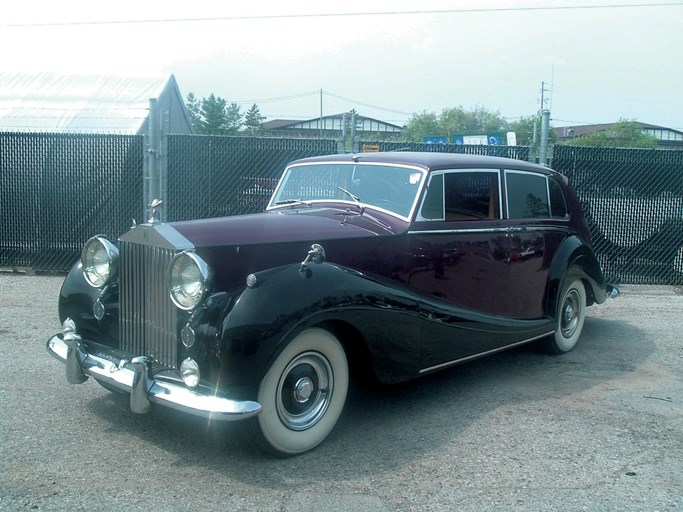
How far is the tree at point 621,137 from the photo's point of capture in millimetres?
37844

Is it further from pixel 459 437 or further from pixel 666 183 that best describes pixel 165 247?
pixel 666 183

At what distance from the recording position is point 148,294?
386 centimetres

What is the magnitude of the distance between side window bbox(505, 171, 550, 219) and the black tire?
0.81 m

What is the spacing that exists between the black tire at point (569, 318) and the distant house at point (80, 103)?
9891 mm

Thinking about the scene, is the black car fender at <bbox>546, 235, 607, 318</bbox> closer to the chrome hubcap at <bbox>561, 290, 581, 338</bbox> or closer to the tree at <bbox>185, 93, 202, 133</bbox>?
the chrome hubcap at <bbox>561, 290, 581, 338</bbox>

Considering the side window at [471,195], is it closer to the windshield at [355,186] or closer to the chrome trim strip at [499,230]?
the chrome trim strip at [499,230]

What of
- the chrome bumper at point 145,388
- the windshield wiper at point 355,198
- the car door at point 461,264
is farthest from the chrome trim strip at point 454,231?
the chrome bumper at point 145,388

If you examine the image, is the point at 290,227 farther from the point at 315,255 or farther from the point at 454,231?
the point at 454,231

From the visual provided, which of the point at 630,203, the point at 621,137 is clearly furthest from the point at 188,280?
the point at 621,137

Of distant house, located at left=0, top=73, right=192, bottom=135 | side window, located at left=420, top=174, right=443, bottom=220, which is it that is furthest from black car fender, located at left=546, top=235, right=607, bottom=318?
distant house, located at left=0, top=73, right=192, bottom=135

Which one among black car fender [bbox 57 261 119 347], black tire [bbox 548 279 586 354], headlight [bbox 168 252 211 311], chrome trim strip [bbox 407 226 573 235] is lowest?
black tire [bbox 548 279 586 354]

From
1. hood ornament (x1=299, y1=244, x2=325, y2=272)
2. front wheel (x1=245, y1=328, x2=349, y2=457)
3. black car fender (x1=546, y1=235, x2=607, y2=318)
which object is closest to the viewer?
front wheel (x1=245, y1=328, x2=349, y2=457)

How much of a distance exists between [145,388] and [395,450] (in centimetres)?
146

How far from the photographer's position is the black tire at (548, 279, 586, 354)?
601 cm
